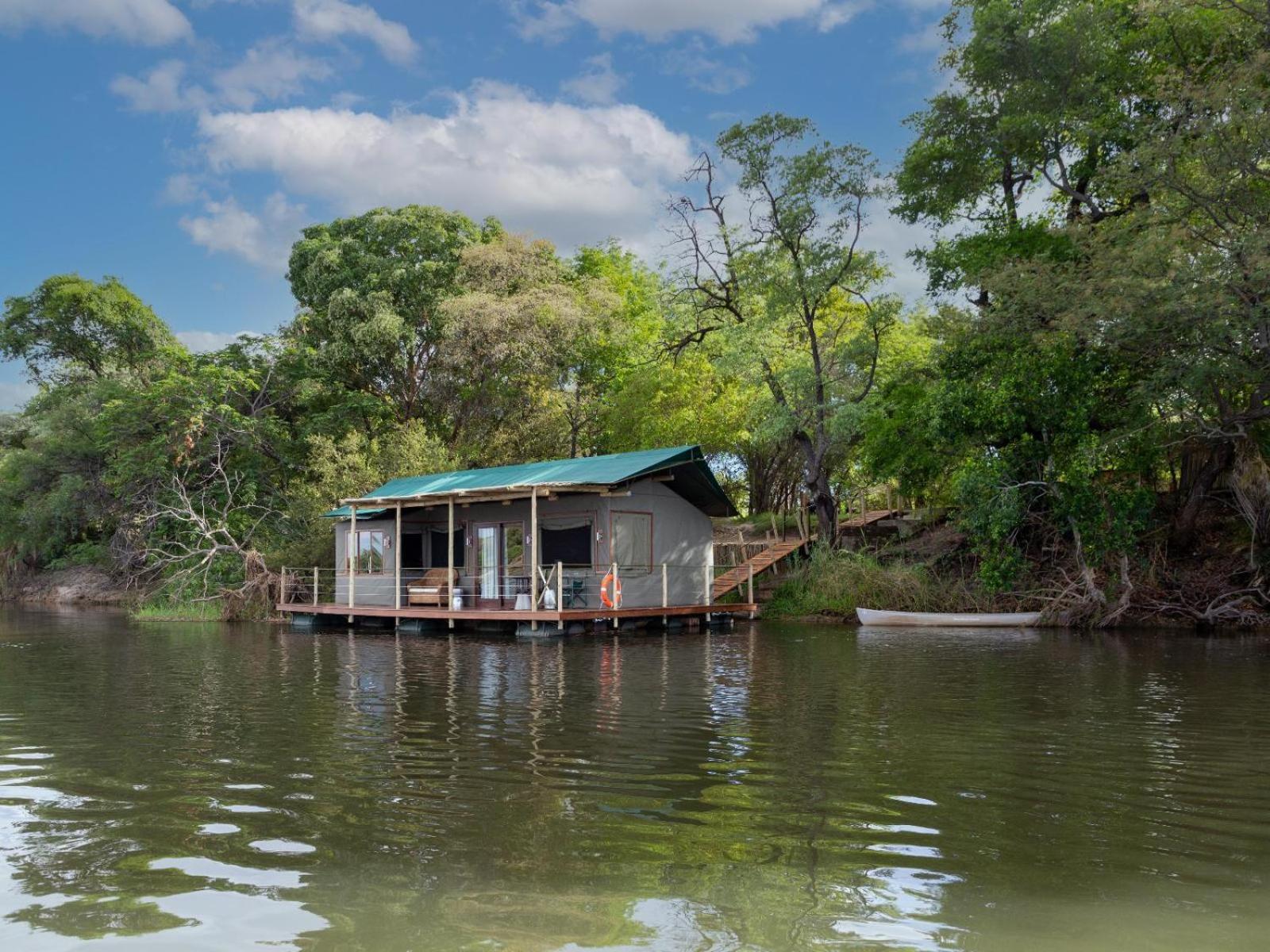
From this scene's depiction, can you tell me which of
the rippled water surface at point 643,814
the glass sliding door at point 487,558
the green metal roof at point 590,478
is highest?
the green metal roof at point 590,478

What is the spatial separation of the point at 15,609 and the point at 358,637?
60.9 ft

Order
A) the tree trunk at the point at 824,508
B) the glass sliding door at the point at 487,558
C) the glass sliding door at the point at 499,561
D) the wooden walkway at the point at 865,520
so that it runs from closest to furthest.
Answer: the glass sliding door at the point at 499,561 → the glass sliding door at the point at 487,558 → the tree trunk at the point at 824,508 → the wooden walkway at the point at 865,520

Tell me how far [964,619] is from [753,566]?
22.2 ft

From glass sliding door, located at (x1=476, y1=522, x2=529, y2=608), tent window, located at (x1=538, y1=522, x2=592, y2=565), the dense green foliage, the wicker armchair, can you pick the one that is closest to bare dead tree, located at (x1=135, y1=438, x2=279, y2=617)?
the dense green foliage

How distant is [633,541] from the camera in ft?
70.9

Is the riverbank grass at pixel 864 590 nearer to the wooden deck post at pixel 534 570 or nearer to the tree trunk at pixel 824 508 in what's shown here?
the tree trunk at pixel 824 508

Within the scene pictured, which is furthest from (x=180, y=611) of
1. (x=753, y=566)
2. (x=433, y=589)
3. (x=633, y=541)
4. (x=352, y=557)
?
(x=753, y=566)

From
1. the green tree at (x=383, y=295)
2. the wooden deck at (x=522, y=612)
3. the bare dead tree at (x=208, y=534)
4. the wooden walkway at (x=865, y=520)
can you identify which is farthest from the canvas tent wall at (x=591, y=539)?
the green tree at (x=383, y=295)

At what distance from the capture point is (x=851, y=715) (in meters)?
9.48

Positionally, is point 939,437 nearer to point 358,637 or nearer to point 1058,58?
point 1058,58

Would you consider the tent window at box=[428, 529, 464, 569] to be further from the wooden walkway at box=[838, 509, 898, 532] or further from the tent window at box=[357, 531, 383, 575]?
the wooden walkway at box=[838, 509, 898, 532]

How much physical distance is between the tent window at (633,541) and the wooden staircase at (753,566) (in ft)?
8.41

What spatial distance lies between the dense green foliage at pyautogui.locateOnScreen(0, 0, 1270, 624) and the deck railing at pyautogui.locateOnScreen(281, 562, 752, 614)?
335 cm

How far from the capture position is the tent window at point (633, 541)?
21.2 m
